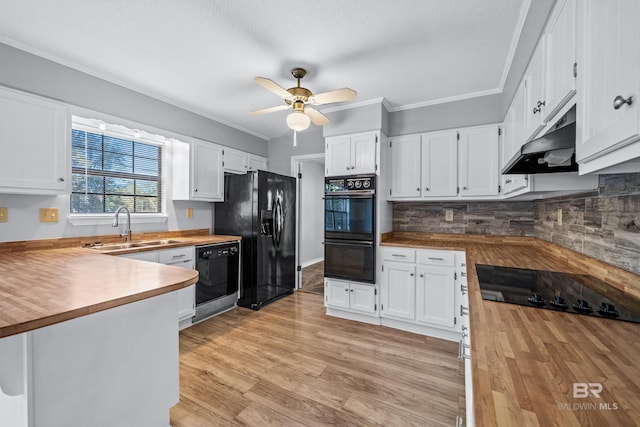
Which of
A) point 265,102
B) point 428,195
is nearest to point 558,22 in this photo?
point 428,195

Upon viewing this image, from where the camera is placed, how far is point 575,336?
2.92 ft

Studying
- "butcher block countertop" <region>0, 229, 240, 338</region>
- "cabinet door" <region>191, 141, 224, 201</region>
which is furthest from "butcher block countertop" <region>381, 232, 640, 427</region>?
"cabinet door" <region>191, 141, 224, 201</region>

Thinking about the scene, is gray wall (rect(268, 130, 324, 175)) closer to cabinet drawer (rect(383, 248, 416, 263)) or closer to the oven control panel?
the oven control panel

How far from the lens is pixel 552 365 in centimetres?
72

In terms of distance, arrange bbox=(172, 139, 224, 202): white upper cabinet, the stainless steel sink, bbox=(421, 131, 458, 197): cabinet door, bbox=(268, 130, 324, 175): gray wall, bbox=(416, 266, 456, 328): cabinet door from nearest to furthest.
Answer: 1. the stainless steel sink
2. bbox=(416, 266, 456, 328): cabinet door
3. bbox=(421, 131, 458, 197): cabinet door
4. bbox=(172, 139, 224, 202): white upper cabinet
5. bbox=(268, 130, 324, 175): gray wall

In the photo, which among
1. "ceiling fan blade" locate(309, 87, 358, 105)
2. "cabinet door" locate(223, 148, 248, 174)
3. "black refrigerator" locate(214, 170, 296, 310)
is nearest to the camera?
"ceiling fan blade" locate(309, 87, 358, 105)

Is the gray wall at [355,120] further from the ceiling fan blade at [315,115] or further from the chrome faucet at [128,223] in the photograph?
Answer: the chrome faucet at [128,223]

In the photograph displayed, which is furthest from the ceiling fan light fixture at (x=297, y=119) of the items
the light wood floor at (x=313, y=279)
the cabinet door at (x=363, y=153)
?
the light wood floor at (x=313, y=279)

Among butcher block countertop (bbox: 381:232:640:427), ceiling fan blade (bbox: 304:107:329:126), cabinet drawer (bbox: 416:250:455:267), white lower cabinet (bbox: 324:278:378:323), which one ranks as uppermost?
ceiling fan blade (bbox: 304:107:329:126)

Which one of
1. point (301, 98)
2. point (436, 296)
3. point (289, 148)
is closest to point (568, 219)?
point (436, 296)

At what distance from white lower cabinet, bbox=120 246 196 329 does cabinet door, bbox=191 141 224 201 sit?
80 centimetres

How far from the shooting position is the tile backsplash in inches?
53.1

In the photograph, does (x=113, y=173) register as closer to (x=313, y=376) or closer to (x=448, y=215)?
(x=313, y=376)

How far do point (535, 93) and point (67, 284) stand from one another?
8.77ft
